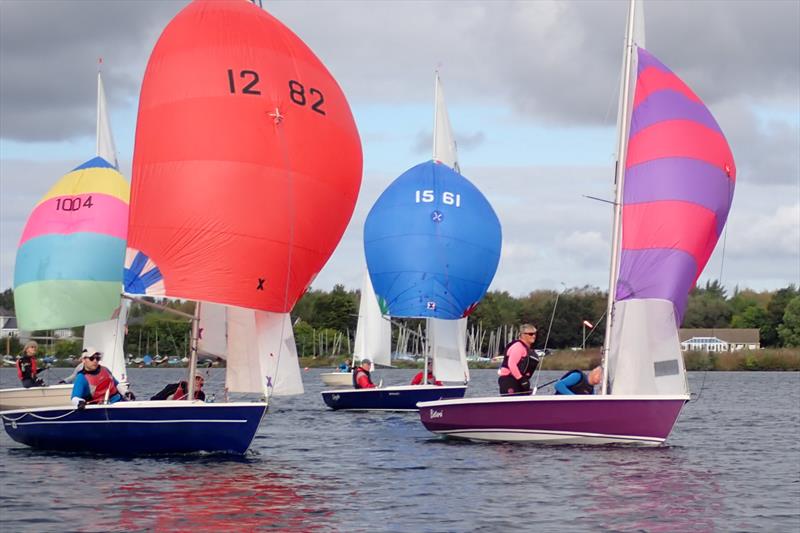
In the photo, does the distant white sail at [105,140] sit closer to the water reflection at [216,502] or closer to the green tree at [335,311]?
the water reflection at [216,502]

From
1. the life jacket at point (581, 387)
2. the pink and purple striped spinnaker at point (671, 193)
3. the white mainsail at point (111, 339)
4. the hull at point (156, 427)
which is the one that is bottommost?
the hull at point (156, 427)

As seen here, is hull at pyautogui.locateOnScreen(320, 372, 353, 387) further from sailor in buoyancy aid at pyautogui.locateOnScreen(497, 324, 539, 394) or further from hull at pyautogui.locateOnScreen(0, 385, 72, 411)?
sailor in buoyancy aid at pyautogui.locateOnScreen(497, 324, 539, 394)

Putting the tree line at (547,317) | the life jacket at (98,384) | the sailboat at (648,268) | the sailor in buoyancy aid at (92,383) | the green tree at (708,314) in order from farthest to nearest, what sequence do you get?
the green tree at (708,314) < the tree line at (547,317) < the sailboat at (648,268) < the life jacket at (98,384) < the sailor in buoyancy aid at (92,383)

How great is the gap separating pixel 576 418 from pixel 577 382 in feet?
2.40

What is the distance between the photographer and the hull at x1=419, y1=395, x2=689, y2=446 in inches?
915

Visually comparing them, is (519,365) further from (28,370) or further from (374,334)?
(374,334)

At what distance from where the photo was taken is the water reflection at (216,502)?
15.1 meters

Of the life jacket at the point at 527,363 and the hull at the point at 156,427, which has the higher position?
the life jacket at the point at 527,363

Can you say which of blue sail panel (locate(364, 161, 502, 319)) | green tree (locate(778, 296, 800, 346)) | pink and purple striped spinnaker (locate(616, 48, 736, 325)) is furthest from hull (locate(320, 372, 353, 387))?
green tree (locate(778, 296, 800, 346))

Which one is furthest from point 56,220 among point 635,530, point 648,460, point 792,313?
point 792,313

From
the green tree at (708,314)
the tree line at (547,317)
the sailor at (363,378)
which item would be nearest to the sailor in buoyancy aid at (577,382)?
the sailor at (363,378)

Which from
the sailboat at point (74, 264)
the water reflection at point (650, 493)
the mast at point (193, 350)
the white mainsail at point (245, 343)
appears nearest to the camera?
the water reflection at point (650, 493)

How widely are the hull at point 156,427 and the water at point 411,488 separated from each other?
0.29 m

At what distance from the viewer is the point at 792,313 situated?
121 meters
